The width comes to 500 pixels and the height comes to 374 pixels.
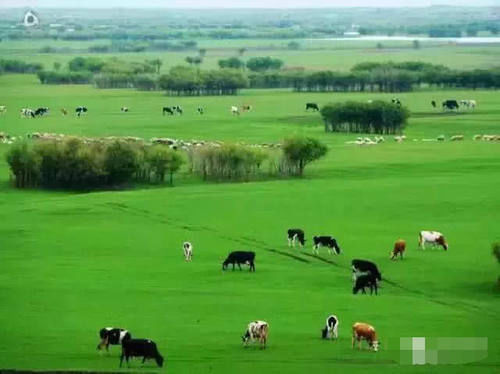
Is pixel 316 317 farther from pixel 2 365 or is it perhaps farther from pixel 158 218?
pixel 158 218

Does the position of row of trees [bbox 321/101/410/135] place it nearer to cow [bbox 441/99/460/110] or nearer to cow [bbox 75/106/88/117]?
cow [bbox 441/99/460/110]

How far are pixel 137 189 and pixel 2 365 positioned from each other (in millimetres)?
19401

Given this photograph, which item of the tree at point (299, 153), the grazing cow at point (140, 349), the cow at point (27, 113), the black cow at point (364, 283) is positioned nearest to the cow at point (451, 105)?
the cow at point (27, 113)

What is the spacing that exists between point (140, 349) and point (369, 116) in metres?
33.7

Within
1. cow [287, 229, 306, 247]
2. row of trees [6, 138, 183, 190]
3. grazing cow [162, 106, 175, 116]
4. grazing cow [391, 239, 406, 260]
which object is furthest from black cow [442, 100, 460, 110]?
grazing cow [391, 239, 406, 260]

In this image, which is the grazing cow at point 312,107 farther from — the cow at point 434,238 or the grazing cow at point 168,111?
the cow at point 434,238

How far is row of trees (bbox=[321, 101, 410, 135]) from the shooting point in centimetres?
4809

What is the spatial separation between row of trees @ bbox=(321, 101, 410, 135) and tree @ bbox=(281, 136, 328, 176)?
1168cm

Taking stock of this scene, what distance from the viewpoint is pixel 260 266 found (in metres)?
21.7

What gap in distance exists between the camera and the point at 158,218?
27984 millimetres

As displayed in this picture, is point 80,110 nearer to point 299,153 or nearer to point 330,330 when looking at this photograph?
point 299,153

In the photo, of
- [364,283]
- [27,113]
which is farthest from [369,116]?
[364,283]

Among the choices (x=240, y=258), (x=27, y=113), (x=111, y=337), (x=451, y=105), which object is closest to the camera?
(x=111, y=337)

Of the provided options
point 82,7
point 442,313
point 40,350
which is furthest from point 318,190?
point 82,7
